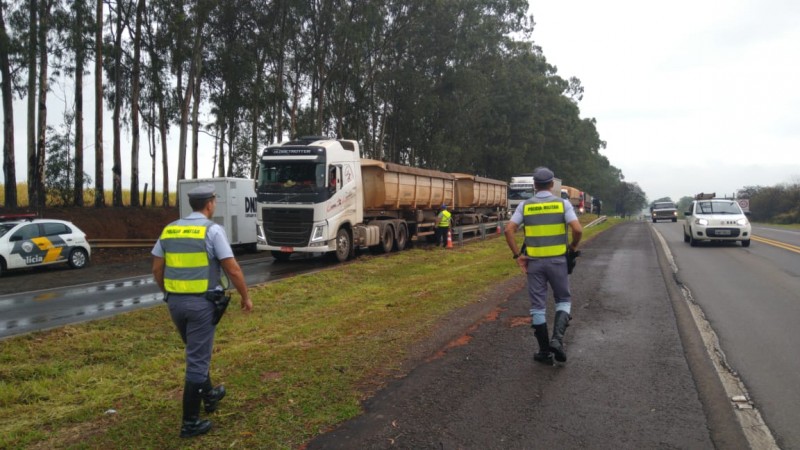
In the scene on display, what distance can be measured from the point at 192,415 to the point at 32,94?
2405 cm

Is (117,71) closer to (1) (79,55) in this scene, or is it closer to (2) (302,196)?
(1) (79,55)

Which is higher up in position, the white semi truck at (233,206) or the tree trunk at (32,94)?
the tree trunk at (32,94)

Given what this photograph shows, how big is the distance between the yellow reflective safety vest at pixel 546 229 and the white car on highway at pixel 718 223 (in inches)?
Result: 605

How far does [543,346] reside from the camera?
550 centimetres

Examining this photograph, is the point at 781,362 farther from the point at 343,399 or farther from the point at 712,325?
the point at 343,399

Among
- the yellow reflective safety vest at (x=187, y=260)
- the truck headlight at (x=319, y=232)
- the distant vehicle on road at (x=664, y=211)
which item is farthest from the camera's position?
the distant vehicle on road at (x=664, y=211)

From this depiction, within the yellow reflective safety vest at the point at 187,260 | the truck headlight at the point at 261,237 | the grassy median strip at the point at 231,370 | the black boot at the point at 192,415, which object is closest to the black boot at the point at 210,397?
the grassy median strip at the point at 231,370

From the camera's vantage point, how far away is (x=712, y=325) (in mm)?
7141

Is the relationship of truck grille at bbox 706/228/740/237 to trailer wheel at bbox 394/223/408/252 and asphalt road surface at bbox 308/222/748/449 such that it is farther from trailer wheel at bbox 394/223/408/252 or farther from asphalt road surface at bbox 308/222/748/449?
asphalt road surface at bbox 308/222/748/449

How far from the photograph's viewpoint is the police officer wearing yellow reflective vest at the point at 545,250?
17.9 feet

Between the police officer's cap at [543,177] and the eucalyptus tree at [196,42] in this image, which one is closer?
the police officer's cap at [543,177]

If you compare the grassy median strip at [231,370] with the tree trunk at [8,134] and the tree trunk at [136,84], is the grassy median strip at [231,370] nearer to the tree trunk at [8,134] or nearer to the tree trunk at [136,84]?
the tree trunk at [8,134]

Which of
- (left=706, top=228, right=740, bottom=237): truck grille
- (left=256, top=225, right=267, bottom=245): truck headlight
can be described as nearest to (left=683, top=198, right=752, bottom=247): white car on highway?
(left=706, top=228, right=740, bottom=237): truck grille

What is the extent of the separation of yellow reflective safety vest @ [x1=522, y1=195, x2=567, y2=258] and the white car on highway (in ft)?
50.4
